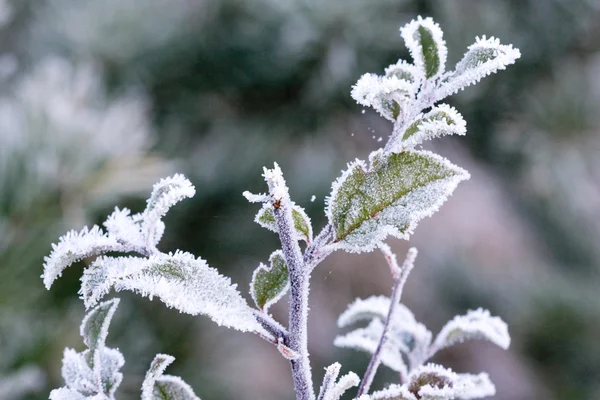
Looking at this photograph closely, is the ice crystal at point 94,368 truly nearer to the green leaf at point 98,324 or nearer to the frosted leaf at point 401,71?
the green leaf at point 98,324

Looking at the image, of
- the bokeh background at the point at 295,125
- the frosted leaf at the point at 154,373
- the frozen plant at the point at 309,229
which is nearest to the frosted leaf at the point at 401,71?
the frozen plant at the point at 309,229

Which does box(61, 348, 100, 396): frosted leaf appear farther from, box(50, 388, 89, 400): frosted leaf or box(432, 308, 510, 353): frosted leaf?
box(432, 308, 510, 353): frosted leaf

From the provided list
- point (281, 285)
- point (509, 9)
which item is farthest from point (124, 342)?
point (509, 9)

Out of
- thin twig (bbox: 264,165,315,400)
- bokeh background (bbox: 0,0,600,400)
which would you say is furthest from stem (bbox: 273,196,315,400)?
bokeh background (bbox: 0,0,600,400)

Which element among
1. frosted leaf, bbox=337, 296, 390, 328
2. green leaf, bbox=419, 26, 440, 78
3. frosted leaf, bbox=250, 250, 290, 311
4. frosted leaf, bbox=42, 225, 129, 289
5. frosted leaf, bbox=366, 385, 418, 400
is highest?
green leaf, bbox=419, 26, 440, 78

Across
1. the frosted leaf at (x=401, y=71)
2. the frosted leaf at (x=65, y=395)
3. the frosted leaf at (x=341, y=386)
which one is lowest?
the frosted leaf at (x=341, y=386)

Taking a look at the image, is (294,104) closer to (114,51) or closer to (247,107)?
(247,107)

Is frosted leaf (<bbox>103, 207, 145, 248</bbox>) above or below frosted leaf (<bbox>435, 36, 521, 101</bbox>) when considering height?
below

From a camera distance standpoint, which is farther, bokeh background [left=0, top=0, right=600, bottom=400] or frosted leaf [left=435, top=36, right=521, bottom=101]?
bokeh background [left=0, top=0, right=600, bottom=400]
